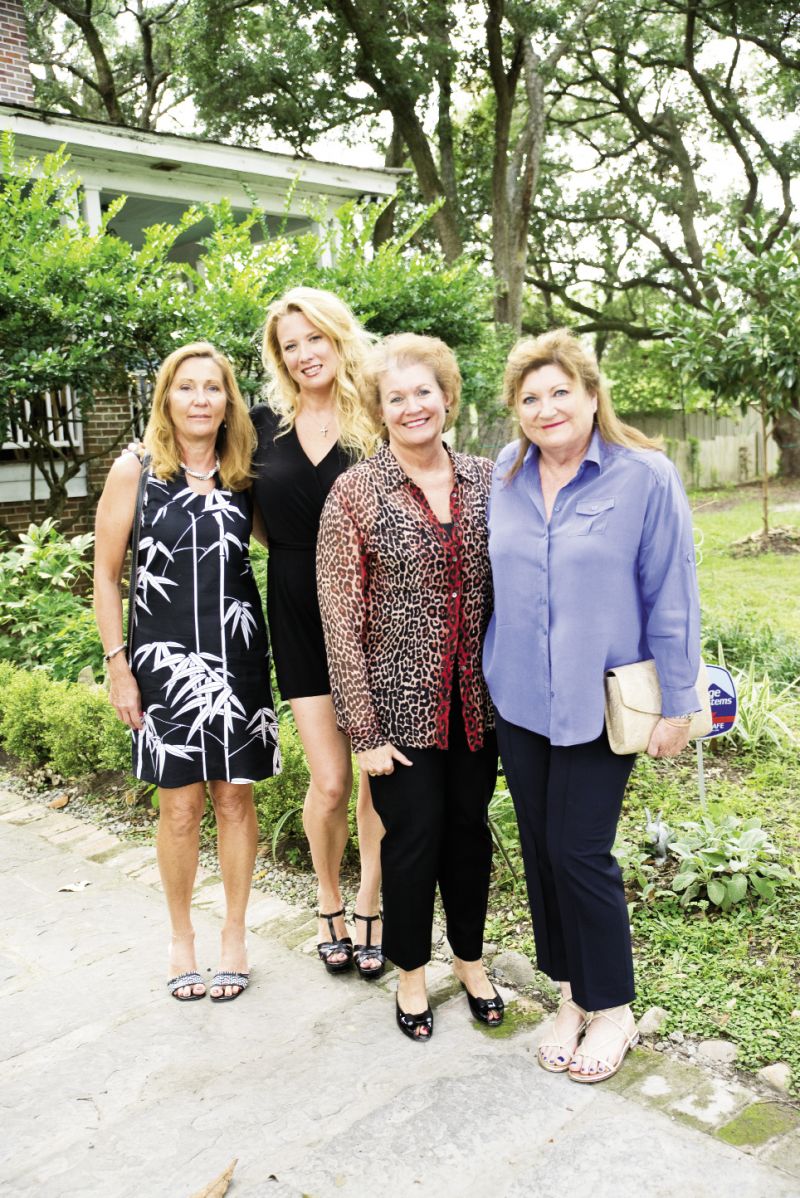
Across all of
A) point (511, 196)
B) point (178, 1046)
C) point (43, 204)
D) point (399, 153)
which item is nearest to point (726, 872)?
point (178, 1046)

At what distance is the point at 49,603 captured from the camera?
6.39 meters

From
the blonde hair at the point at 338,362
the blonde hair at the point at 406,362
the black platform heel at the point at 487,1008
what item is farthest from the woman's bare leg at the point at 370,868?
the blonde hair at the point at 406,362

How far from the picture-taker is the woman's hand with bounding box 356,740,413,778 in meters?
2.70

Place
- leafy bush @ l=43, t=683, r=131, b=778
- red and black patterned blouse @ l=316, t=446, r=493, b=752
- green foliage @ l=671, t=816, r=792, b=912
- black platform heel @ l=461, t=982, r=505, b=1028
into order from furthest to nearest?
leafy bush @ l=43, t=683, r=131, b=778
green foliage @ l=671, t=816, r=792, b=912
black platform heel @ l=461, t=982, r=505, b=1028
red and black patterned blouse @ l=316, t=446, r=493, b=752

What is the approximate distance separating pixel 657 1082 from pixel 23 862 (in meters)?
2.92

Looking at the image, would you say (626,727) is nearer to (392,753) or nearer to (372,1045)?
(392,753)

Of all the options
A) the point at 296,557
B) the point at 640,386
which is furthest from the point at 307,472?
the point at 640,386

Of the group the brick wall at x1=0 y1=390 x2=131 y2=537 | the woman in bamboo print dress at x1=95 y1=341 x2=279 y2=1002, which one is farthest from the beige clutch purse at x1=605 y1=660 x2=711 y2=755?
the brick wall at x1=0 y1=390 x2=131 y2=537

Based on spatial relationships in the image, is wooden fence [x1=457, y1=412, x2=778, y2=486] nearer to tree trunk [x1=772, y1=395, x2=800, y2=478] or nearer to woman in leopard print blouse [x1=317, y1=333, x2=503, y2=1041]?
tree trunk [x1=772, y1=395, x2=800, y2=478]

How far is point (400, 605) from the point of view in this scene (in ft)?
8.87

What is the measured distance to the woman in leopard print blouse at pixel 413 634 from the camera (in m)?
2.70

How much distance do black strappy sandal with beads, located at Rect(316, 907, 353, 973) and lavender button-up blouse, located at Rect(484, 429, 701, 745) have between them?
3.77 ft

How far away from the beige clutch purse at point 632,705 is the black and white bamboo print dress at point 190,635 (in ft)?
3.75

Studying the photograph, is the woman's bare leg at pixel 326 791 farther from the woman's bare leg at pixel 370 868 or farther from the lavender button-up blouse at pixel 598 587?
the lavender button-up blouse at pixel 598 587
